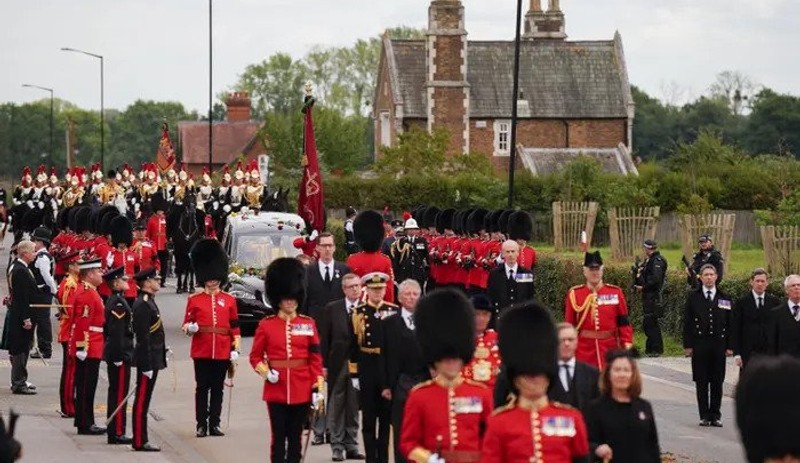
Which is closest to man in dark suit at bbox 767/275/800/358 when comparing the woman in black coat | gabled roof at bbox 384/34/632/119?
the woman in black coat

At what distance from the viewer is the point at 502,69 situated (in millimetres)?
92188

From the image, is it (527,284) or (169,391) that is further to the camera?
(169,391)

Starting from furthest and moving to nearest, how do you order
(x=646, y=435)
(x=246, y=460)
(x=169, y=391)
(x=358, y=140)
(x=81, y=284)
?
(x=358, y=140) → (x=169, y=391) → (x=81, y=284) → (x=246, y=460) → (x=646, y=435)

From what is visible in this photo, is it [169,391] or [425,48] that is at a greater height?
[425,48]

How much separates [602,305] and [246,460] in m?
3.35

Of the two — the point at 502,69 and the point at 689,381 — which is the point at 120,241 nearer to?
the point at 689,381

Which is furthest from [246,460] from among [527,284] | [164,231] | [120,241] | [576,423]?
[164,231]

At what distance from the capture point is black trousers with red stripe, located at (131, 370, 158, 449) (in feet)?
54.5

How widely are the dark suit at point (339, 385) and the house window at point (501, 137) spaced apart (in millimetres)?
75784

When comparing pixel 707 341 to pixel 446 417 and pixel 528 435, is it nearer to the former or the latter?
pixel 446 417

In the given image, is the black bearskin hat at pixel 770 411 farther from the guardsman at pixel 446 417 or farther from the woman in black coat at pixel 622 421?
the woman in black coat at pixel 622 421

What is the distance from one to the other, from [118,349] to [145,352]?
349mm

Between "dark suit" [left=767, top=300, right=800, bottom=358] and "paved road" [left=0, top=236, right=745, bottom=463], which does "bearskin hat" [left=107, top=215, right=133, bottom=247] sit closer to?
"paved road" [left=0, top=236, right=745, bottom=463]

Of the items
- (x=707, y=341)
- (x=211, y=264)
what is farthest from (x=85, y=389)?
(x=707, y=341)
